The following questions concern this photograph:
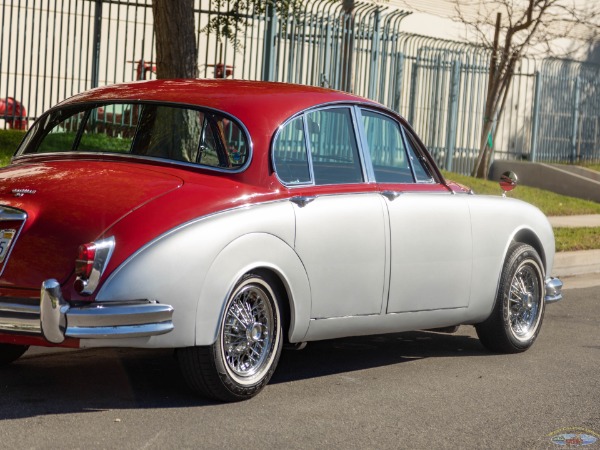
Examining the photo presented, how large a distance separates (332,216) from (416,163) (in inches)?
48.5

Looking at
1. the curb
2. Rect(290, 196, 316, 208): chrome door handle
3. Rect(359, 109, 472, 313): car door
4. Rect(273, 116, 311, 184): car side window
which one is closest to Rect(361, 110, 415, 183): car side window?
Rect(359, 109, 472, 313): car door

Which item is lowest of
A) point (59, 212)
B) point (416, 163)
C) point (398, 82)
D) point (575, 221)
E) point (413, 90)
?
point (575, 221)

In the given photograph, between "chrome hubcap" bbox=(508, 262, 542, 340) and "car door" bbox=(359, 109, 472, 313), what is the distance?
59cm

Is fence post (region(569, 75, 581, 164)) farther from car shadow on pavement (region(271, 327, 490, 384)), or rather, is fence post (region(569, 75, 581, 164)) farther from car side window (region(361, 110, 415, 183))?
car side window (region(361, 110, 415, 183))

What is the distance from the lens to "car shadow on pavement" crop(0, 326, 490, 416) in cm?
586

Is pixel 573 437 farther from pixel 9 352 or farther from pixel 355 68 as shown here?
pixel 355 68

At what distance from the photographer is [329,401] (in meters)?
6.18

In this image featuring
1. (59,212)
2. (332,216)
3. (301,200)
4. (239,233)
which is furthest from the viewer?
(332,216)

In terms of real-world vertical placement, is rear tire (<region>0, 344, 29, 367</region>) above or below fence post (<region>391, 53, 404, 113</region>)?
below

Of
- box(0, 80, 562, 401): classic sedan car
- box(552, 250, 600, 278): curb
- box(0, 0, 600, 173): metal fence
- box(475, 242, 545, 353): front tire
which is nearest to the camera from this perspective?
box(0, 80, 562, 401): classic sedan car

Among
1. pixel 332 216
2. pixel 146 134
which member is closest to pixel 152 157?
pixel 146 134

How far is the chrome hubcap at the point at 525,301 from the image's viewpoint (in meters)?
7.85

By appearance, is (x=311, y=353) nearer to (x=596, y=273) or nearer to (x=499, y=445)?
(x=499, y=445)

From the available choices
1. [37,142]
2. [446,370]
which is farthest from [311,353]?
[37,142]
